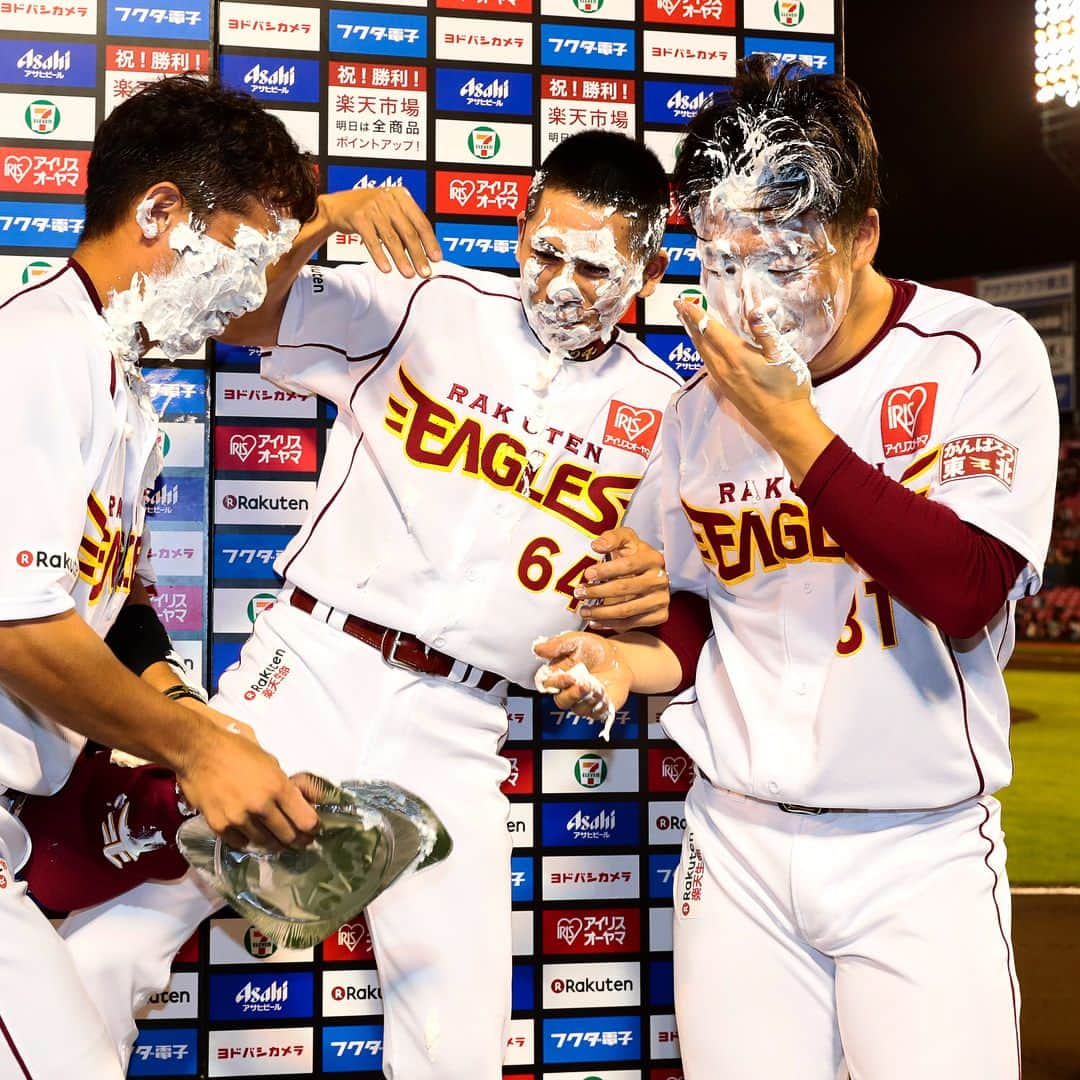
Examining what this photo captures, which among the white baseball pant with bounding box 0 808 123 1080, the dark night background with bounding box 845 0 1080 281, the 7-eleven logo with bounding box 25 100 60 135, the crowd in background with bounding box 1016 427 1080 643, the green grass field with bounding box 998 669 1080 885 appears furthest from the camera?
the crowd in background with bounding box 1016 427 1080 643

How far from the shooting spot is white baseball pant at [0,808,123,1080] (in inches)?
53.6

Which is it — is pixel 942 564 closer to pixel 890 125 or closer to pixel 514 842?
pixel 514 842

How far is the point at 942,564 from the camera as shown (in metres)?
1.50

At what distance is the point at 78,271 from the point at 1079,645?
12646mm

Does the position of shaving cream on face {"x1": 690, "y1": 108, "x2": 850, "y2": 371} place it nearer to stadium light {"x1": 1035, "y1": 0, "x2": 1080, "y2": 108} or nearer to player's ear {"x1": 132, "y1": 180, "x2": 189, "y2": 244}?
player's ear {"x1": 132, "y1": 180, "x2": 189, "y2": 244}

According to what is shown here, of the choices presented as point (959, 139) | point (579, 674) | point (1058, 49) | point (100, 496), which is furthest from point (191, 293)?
point (959, 139)

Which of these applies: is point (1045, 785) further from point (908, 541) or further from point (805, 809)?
point (908, 541)

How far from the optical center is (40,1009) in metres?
1.39

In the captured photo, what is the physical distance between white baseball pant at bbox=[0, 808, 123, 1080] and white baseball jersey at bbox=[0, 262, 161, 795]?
193 millimetres

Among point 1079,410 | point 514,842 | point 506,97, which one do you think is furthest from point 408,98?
point 1079,410

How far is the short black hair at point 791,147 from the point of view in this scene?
172 centimetres

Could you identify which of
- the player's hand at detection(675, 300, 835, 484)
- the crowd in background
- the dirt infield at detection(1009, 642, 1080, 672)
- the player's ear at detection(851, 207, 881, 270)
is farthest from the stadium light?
the player's hand at detection(675, 300, 835, 484)

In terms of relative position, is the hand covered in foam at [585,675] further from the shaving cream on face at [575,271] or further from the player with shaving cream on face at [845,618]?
the shaving cream on face at [575,271]

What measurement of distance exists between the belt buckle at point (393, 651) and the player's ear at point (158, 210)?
81cm
